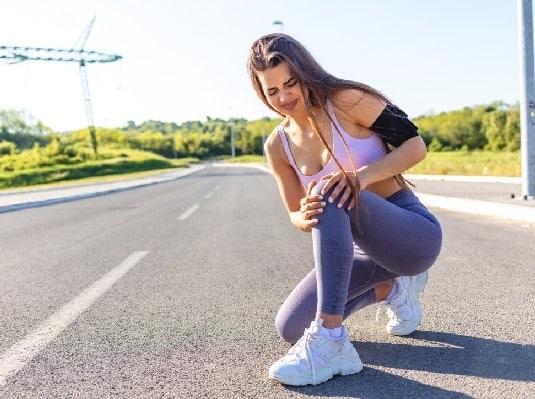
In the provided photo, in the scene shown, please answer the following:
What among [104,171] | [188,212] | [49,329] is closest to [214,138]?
[104,171]

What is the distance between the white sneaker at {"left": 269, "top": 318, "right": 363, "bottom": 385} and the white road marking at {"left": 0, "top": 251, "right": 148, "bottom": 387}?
1.27m

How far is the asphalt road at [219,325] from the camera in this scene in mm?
2387

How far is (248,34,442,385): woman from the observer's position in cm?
241

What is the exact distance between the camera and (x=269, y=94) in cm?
266

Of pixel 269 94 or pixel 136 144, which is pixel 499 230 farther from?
pixel 136 144

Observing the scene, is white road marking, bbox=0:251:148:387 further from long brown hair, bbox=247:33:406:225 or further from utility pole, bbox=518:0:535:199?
utility pole, bbox=518:0:535:199

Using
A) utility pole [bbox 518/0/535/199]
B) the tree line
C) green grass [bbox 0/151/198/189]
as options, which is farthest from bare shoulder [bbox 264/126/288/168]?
the tree line

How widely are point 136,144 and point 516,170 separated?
128104 mm

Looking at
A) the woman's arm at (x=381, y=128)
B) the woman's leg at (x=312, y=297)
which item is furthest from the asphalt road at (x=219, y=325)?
the woman's arm at (x=381, y=128)

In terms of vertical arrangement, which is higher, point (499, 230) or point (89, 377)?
point (89, 377)

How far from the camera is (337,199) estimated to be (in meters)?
2.39

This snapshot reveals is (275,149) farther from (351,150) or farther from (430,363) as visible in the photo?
(430,363)

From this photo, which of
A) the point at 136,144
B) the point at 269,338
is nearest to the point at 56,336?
the point at 269,338

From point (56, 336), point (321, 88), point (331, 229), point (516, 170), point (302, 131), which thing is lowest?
point (516, 170)
